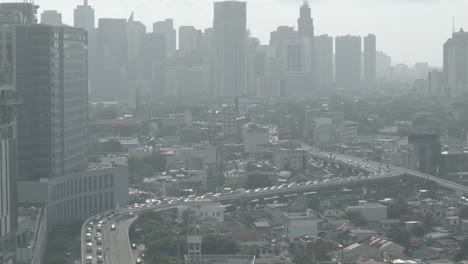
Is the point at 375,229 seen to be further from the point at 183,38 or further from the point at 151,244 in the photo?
the point at 183,38

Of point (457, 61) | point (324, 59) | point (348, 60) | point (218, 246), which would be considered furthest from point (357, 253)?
point (348, 60)

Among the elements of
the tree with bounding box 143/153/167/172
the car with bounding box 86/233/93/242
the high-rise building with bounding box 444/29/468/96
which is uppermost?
the high-rise building with bounding box 444/29/468/96

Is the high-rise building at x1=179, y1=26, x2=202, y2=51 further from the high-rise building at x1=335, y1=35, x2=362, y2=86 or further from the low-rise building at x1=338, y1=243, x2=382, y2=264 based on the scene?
the low-rise building at x1=338, y1=243, x2=382, y2=264

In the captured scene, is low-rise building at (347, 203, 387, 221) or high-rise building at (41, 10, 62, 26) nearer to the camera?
low-rise building at (347, 203, 387, 221)

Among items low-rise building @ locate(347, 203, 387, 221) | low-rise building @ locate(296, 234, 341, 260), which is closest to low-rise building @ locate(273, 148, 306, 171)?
low-rise building @ locate(347, 203, 387, 221)

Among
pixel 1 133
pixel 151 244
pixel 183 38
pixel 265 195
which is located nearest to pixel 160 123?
pixel 265 195

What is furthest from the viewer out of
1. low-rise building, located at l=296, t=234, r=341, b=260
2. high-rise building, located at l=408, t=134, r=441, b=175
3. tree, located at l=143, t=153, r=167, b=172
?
tree, located at l=143, t=153, r=167, b=172

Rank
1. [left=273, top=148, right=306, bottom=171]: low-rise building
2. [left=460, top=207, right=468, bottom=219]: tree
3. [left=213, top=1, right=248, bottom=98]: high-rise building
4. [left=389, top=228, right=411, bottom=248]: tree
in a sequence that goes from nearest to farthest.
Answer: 1. [left=389, top=228, right=411, bottom=248]: tree
2. [left=460, top=207, right=468, bottom=219]: tree
3. [left=273, top=148, right=306, bottom=171]: low-rise building
4. [left=213, top=1, right=248, bottom=98]: high-rise building
